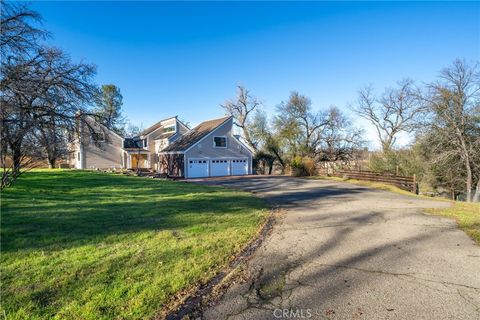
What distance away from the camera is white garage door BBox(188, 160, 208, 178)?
26797 millimetres

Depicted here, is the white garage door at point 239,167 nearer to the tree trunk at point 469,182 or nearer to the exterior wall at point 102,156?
the exterior wall at point 102,156

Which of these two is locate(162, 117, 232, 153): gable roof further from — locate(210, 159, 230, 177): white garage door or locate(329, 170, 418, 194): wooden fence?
locate(329, 170, 418, 194): wooden fence

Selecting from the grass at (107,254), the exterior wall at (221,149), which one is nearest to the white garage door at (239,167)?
the exterior wall at (221,149)

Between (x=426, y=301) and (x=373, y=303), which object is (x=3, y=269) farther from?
(x=426, y=301)

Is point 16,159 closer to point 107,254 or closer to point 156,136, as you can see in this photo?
point 107,254

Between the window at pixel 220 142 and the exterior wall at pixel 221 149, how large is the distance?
0.32 metres

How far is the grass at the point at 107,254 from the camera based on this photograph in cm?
347

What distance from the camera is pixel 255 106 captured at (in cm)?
4250

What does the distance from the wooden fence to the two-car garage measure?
10.6 m

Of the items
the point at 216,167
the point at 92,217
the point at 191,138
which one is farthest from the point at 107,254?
the point at 191,138

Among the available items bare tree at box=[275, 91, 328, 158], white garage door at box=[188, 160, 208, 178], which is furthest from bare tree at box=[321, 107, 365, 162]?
white garage door at box=[188, 160, 208, 178]

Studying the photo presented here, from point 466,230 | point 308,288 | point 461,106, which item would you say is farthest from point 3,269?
point 461,106

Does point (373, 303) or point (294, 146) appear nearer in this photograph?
point (373, 303)

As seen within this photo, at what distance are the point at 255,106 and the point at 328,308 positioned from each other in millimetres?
40465
